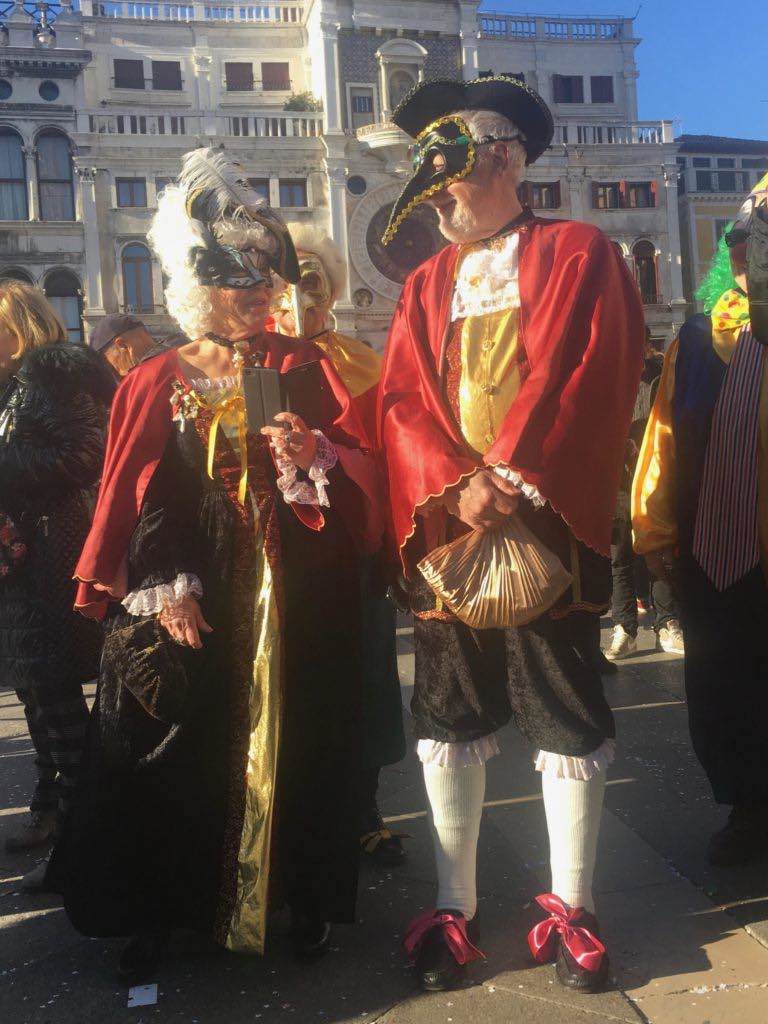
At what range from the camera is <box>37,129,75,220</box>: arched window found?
82.0ft

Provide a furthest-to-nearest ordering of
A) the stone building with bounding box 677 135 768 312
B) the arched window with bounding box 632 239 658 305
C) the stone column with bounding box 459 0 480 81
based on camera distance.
→ the stone building with bounding box 677 135 768 312
the stone column with bounding box 459 0 480 81
the arched window with bounding box 632 239 658 305

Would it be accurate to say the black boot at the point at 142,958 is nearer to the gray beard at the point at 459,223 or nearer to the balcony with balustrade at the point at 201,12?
the gray beard at the point at 459,223

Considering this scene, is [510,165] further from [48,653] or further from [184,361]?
[48,653]

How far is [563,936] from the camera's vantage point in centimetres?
221

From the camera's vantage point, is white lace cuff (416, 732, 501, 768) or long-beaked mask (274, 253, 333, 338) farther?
long-beaked mask (274, 253, 333, 338)

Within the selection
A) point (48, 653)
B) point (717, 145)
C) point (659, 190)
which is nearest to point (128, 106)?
point (659, 190)

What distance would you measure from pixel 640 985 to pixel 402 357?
1.60m

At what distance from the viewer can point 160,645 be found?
2.26m

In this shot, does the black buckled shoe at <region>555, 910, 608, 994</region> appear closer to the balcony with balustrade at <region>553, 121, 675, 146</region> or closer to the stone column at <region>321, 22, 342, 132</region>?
the stone column at <region>321, 22, 342, 132</region>

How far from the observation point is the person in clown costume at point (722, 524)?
266 centimetres

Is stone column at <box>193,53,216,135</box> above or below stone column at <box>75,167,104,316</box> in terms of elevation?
above

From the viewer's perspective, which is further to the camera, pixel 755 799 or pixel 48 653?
pixel 48 653

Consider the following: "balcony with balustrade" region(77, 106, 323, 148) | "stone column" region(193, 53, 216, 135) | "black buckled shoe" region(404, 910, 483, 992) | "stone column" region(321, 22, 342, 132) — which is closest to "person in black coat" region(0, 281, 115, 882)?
"black buckled shoe" region(404, 910, 483, 992)

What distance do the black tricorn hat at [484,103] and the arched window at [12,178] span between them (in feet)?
83.5
